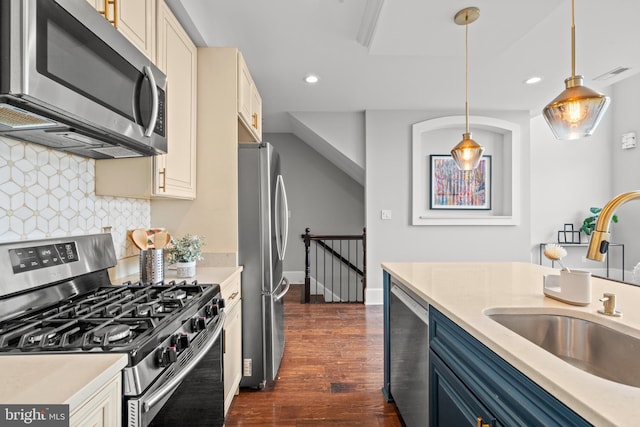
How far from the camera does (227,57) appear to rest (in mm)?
2299

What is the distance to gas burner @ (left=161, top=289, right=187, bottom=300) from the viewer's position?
1409 mm

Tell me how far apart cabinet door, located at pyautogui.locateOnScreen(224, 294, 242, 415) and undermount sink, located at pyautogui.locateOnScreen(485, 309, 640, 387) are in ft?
4.41

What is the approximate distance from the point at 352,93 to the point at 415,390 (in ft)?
10.1

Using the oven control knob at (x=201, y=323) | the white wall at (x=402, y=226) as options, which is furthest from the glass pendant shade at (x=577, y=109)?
the white wall at (x=402, y=226)

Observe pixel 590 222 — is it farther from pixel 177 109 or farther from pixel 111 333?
pixel 111 333

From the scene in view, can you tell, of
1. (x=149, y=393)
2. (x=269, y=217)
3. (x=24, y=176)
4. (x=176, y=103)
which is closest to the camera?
(x=149, y=393)

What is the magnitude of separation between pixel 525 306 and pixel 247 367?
171cm

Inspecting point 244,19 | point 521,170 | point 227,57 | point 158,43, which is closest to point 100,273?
point 158,43

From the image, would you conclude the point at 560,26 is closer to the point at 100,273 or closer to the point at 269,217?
the point at 269,217

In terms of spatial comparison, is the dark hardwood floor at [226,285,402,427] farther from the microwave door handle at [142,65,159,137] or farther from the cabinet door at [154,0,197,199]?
the microwave door handle at [142,65,159,137]

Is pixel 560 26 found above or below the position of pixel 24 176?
above

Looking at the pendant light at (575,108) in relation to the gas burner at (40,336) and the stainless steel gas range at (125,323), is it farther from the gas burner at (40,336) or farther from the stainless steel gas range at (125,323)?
the gas burner at (40,336)

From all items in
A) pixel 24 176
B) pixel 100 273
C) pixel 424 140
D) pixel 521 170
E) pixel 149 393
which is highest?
pixel 424 140

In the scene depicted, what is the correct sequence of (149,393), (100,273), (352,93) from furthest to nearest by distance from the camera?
1. (352,93)
2. (100,273)
3. (149,393)
